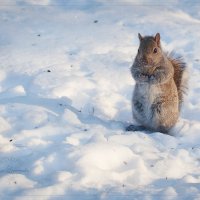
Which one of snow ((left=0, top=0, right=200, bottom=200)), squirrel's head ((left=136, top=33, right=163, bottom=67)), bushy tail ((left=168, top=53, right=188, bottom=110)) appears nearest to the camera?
snow ((left=0, top=0, right=200, bottom=200))

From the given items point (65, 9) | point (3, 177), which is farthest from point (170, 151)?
point (65, 9)

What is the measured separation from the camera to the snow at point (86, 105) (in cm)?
333

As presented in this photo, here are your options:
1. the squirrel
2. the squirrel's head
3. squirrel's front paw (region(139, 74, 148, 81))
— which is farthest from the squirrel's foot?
the squirrel's head

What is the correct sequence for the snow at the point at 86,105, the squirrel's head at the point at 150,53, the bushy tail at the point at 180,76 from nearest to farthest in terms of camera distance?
1. the snow at the point at 86,105
2. the squirrel's head at the point at 150,53
3. the bushy tail at the point at 180,76

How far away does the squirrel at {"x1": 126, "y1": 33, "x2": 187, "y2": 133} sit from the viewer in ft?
14.8

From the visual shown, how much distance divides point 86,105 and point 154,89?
750 millimetres

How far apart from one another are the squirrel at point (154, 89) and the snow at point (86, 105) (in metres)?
0.18

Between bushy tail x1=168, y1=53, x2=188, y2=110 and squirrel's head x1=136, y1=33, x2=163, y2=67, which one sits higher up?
squirrel's head x1=136, y1=33, x2=163, y2=67

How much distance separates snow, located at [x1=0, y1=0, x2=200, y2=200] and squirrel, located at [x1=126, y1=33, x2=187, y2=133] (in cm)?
18

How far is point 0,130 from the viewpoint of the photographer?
163 inches

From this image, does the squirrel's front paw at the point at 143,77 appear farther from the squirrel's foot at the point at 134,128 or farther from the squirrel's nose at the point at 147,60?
the squirrel's foot at the point at 134,128

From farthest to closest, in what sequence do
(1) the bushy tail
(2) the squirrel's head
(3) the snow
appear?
1. (1) the bushy tail
2. (2) the squirrel's head
3. (3) the snow

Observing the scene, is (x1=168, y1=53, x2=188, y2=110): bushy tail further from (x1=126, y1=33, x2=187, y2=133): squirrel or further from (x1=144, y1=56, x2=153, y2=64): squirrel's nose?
(x1=144, y1=56, x2=153, y2=64): squirrel's nose

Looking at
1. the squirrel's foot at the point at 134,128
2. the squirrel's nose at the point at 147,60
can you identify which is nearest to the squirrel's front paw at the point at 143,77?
the squirrel's nose at the point at 147,60
